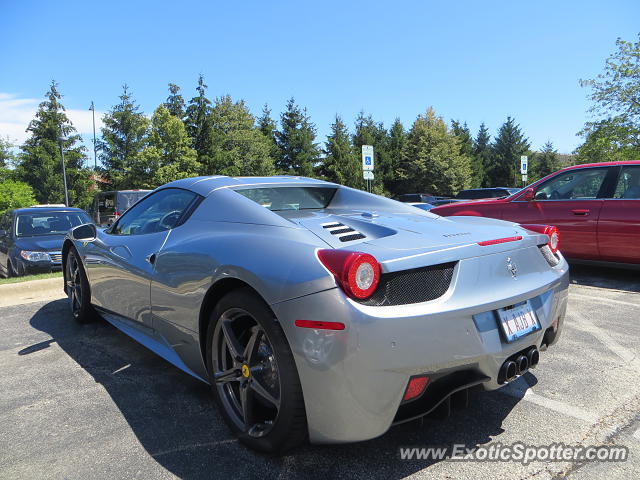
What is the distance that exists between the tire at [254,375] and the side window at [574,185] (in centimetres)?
539

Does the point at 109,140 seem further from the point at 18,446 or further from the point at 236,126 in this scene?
the point at 18,446

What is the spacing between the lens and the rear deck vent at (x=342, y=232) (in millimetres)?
2122

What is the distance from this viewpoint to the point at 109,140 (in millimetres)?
36375

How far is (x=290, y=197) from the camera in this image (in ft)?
10.1

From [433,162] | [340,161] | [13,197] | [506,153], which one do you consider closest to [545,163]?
[506,153]

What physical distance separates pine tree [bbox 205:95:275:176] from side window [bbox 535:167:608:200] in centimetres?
3091

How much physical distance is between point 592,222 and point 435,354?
5.01 m

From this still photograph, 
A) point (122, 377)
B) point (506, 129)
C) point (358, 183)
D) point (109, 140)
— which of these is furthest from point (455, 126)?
point (122, 377)

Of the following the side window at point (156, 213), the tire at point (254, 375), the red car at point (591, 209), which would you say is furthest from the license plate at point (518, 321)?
the red car at point (591, 209)

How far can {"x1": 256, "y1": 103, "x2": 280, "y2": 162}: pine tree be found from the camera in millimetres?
42312

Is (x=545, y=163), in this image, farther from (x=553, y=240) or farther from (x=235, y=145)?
(x=553, y=240)

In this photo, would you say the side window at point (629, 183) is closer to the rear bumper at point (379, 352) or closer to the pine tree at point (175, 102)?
the rear bumper at point (379, 352)

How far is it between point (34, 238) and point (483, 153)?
186 ft

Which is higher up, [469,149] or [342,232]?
[469,149]
